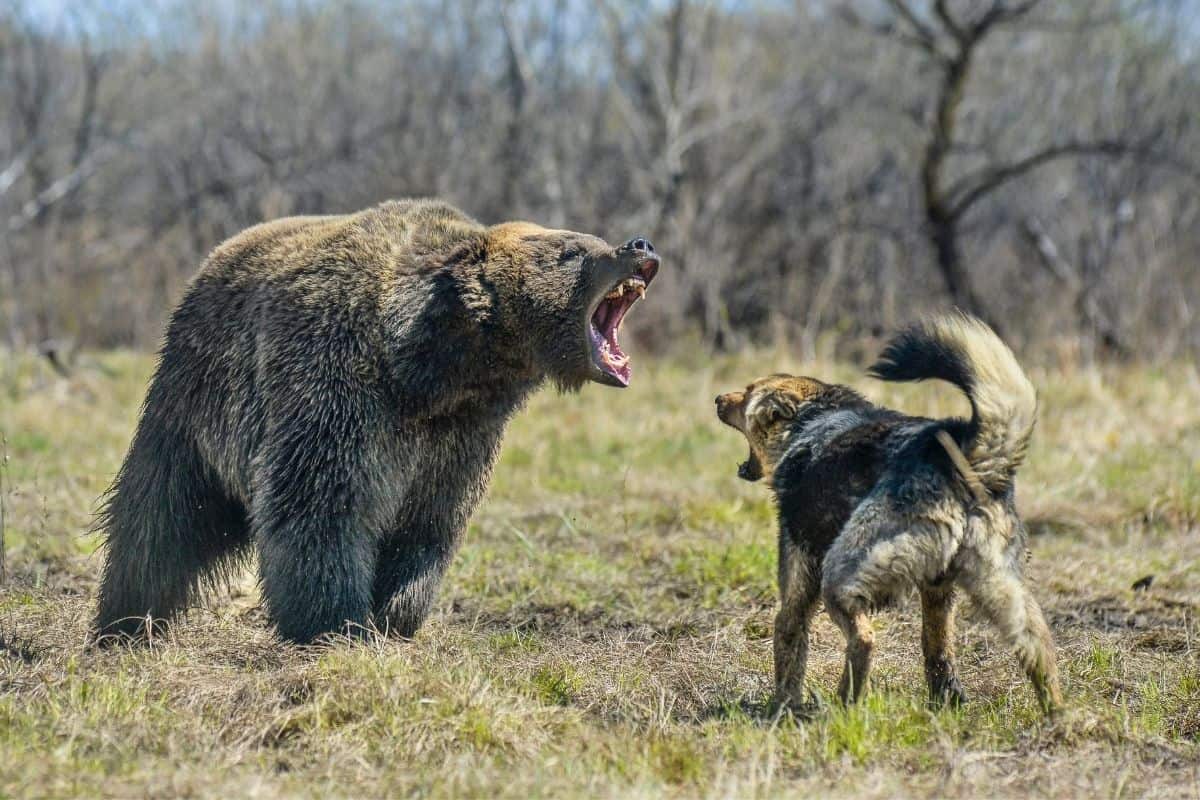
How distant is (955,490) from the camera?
184 inches

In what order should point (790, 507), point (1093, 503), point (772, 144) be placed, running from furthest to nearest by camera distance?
point (772, 144) → point (1093, 503) → point (790, 507)

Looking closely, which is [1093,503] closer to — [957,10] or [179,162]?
[957,10]

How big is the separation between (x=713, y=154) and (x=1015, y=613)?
13.6m

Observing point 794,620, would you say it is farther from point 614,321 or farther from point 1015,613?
point 614,321

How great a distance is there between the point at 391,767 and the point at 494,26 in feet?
54.9

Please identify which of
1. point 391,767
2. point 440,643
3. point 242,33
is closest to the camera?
point 391,767

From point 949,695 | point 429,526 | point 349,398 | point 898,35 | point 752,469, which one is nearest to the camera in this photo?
point 949,695

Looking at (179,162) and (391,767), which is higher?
(179,162)

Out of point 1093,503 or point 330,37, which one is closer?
point 1093,503

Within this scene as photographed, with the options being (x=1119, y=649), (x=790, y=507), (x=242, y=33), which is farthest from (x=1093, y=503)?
(x=242, y=33)

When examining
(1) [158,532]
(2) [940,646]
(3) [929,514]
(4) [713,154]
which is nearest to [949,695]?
(2) [940,646]

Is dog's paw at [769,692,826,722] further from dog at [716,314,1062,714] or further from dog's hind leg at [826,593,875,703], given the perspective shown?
dog's hind leg at [826,593,875,703]

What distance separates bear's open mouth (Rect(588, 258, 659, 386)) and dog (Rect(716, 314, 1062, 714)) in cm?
97

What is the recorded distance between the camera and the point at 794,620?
516cm
